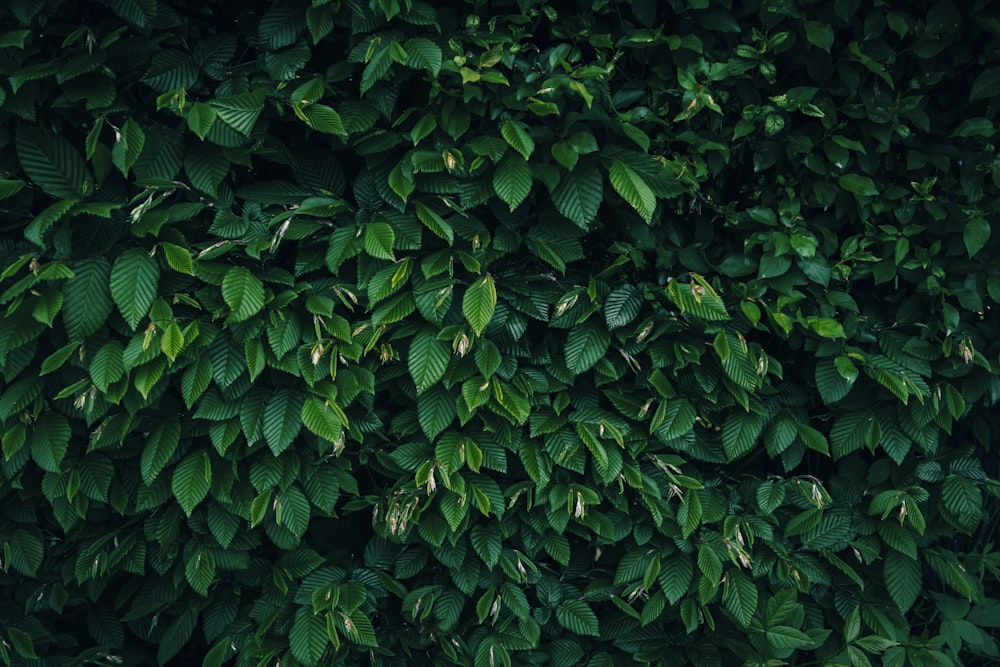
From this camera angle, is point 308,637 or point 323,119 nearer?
point 323,119

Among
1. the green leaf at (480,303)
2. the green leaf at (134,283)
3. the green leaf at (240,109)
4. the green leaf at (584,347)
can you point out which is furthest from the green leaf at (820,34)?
the green leaf at (134,283)

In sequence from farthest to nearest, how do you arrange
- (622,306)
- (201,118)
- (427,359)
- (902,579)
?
1. (902,579)
2. (622,306)
3. (427,359)
4. (201,118)

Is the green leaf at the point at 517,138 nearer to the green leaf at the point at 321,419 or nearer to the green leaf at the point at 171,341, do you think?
the green leaf at the point at 321,419

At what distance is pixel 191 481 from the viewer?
2.29m

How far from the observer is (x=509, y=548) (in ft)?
8.32

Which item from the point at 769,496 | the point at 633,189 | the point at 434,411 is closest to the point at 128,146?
the point at 434,411

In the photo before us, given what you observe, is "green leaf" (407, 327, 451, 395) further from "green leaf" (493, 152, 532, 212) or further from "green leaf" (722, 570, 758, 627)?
"green leaf" (722, 570, 758, 627)

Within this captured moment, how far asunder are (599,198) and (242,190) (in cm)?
97

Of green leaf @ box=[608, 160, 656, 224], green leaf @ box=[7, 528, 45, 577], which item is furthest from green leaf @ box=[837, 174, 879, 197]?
green leaf @ box=[7, 528, 45, 577]

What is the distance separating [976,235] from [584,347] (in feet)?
3.84

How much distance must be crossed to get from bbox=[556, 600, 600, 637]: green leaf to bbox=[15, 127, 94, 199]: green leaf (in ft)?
5.83

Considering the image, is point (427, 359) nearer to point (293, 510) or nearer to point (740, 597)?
point (293, 510)

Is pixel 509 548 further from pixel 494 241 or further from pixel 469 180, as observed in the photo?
pixel 469 180

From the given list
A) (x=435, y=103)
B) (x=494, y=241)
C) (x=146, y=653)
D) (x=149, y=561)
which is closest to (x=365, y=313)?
(x=494, y=241)
